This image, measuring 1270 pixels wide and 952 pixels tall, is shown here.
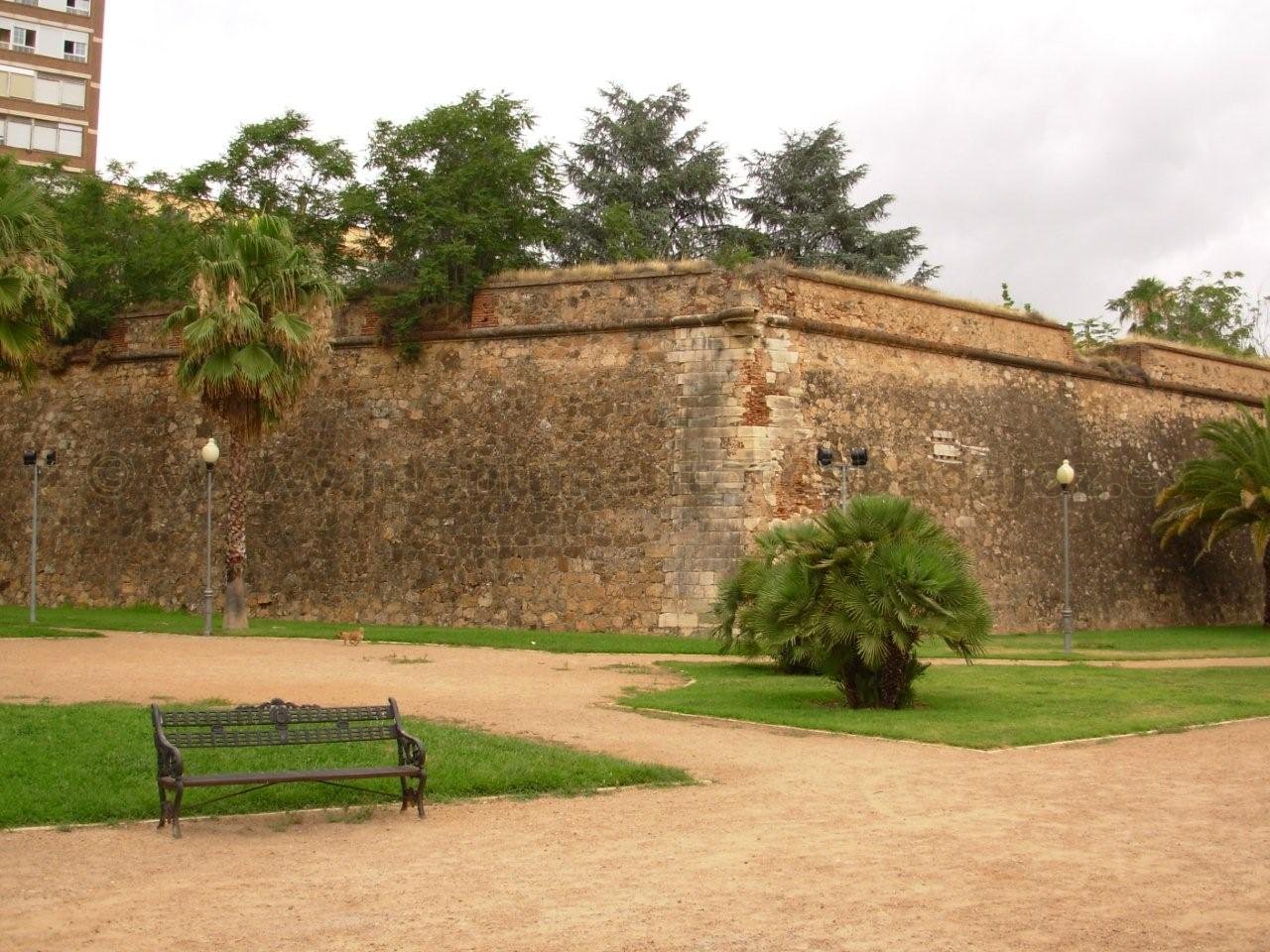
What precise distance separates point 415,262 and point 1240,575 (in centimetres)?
1788

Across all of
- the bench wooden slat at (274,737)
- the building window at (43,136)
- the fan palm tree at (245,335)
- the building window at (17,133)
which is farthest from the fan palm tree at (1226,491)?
the building window at (17,133)

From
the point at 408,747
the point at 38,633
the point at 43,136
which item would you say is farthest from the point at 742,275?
the point at 43,136

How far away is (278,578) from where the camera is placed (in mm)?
24781

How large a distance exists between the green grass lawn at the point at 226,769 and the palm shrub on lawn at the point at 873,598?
3.52m

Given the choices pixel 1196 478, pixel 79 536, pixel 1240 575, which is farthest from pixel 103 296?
pixel 1240 575

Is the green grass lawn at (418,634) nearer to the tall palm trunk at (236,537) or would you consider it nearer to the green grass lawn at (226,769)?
the tall palm trunk at (236,537)

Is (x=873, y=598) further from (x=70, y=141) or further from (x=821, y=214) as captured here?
(x=70, y=141)

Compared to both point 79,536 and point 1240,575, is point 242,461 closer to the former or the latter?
point 79,536

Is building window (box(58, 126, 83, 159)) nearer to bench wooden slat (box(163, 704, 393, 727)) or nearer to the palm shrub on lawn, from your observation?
the palm shrub on lawn

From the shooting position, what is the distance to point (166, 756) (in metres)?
7.62

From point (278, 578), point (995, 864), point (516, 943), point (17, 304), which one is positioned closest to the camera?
point (516, 943)

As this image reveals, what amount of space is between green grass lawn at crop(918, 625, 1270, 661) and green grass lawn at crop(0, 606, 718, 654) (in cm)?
375

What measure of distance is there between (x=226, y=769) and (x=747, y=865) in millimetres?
3569

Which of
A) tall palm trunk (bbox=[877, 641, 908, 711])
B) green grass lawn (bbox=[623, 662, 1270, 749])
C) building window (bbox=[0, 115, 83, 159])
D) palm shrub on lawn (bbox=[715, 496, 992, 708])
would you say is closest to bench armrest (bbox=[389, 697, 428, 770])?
green grass lawn (bbox=[623, 662, 1270, 749])
